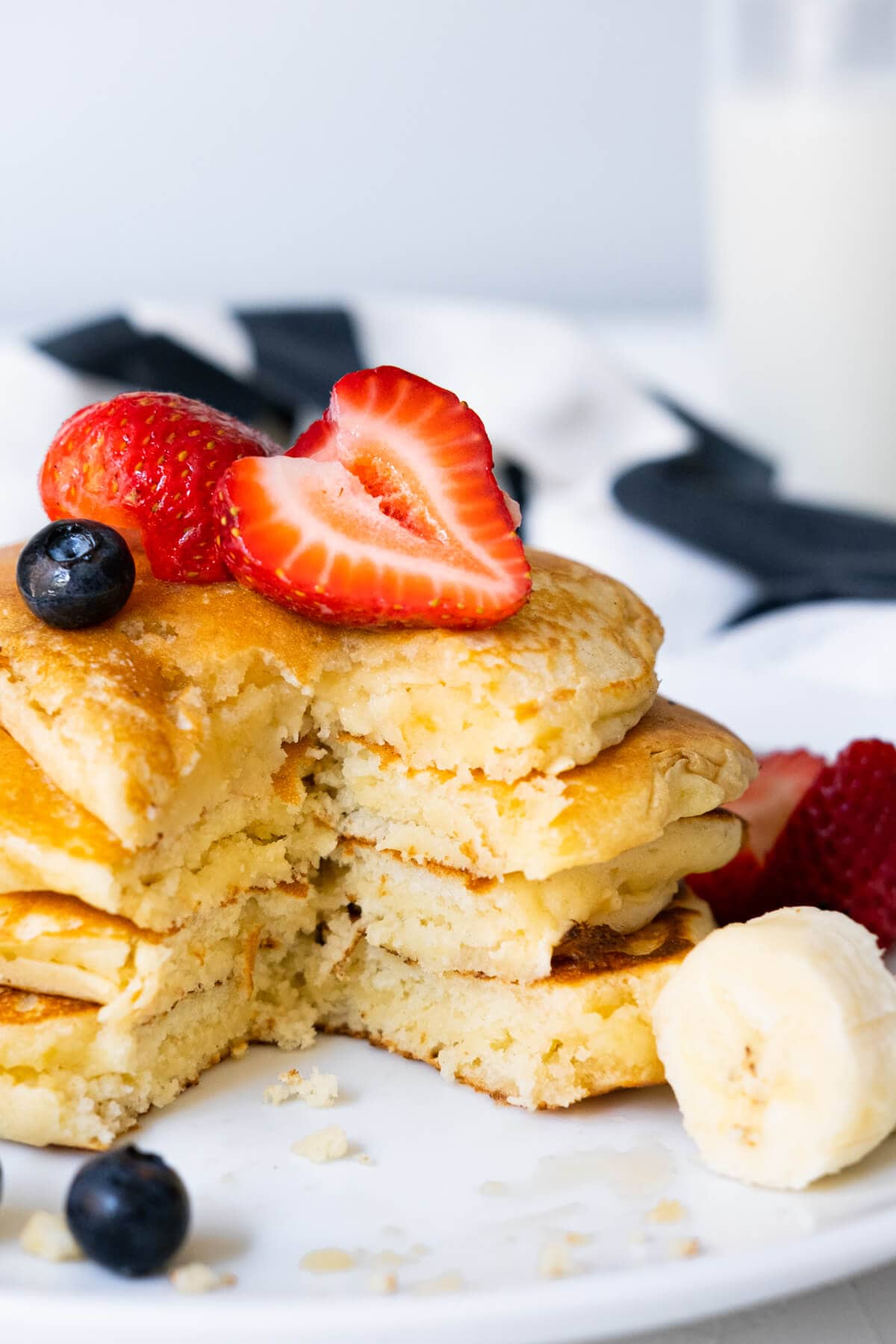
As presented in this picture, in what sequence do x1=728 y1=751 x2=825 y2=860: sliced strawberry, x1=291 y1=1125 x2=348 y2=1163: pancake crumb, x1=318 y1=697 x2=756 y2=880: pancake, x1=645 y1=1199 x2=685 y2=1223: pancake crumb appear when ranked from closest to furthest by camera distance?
x1=645 y1=1199 x2=685 y2=1223: pancake crumb → x1=291 y1=1125 x2=348 y2=1163: pancake crumb → x1=318 y1=697 x2=756 y2=880: pancake → x1=728 y1=751 x2=825 y2=860: sliced strawberry

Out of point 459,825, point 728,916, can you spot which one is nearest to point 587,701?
point 459,825

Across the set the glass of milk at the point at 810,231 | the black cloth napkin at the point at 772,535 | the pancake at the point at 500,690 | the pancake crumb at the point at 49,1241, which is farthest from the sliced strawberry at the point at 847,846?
the glass of milk at the point at 810,231

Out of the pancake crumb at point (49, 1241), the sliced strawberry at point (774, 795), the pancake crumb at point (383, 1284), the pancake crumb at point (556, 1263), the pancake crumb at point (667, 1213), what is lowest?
the sliced strawberry at point (774, 795)

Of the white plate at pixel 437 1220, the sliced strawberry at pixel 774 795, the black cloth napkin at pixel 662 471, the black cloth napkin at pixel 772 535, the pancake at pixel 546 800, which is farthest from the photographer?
the black cloth napkin at pixel 662 471

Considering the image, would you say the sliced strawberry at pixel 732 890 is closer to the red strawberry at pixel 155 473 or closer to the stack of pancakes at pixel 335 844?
the stack of pancakes at pixel 335 844

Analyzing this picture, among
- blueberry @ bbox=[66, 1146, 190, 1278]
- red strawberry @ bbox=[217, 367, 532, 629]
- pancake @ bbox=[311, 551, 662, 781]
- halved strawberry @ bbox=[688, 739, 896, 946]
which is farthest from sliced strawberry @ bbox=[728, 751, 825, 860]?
blueberry @ bbox=[66, 1146, 190, 1278]

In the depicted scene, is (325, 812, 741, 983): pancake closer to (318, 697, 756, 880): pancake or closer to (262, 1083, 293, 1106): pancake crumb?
(318, 697, 756, 880): pancake
